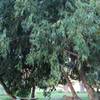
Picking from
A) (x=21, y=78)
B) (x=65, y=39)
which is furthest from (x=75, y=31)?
(x=21, y=78)

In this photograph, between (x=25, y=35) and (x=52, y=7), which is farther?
(x=25, y=35)

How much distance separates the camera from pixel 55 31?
24.9 feet

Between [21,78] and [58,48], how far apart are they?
402 cm

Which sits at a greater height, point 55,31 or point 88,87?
point 55,31

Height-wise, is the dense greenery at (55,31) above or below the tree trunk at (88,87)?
above

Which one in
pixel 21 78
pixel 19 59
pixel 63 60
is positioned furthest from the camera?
pixel 21 78

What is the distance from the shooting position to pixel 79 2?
24.9 ft

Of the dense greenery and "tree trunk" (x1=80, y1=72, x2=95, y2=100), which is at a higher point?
the dense greenery

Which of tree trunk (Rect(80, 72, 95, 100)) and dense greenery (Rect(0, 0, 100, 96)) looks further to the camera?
tree trunk (Rect(80, 72, 95, 100))

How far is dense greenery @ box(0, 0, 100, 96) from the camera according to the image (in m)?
7.39

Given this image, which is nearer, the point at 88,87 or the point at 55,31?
the point at 55,31

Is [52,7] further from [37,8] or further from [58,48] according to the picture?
[58,48]

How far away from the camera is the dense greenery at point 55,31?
7.39 meters

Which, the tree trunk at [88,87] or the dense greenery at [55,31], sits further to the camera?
the tree trunk at [88,87]
